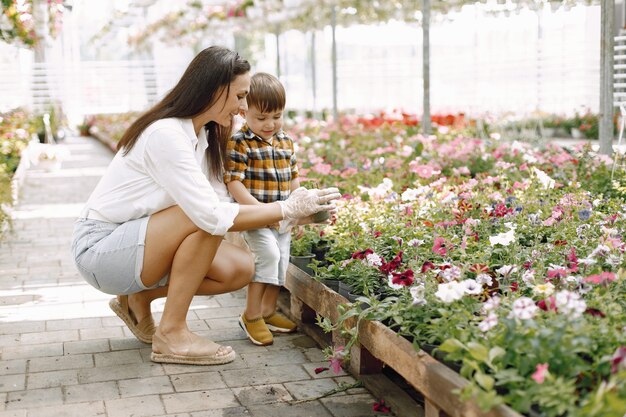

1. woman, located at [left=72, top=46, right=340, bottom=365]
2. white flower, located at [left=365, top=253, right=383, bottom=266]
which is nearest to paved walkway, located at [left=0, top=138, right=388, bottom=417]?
woman, located at [left=72, top=46, right=340, bottom=365]

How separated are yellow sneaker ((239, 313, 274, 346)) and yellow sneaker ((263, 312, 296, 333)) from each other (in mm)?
120

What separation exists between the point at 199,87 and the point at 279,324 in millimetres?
1014

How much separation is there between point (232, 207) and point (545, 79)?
34.5 feet

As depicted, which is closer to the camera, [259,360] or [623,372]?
[623,372]

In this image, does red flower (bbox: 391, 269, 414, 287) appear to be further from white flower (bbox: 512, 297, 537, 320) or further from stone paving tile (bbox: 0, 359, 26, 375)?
stone paving tile (bbox: 0, 359, 26, 375)

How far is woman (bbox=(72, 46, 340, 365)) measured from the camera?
9.02ft

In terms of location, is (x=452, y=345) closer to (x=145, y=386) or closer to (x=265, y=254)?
(x=145, y=386)

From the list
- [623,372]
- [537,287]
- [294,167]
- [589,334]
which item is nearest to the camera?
[623,372]

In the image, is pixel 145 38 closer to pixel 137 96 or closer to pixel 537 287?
pixel 137 96

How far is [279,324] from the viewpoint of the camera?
3.35 m

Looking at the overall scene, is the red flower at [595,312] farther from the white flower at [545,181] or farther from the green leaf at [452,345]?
the white flower at [545,181]

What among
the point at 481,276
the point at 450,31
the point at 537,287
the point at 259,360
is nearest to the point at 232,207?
the point at 259,360

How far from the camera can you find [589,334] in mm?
1895

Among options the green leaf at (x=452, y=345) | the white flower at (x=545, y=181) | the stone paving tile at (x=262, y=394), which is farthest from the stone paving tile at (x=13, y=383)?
the white flower at (x=545, y=181)
